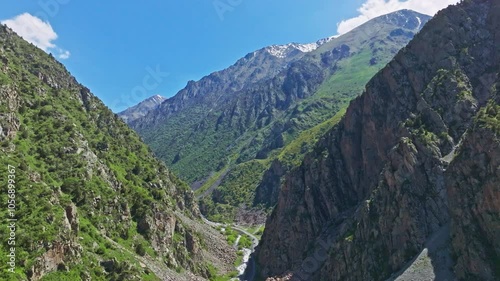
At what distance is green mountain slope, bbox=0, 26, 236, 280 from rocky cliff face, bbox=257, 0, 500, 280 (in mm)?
32123

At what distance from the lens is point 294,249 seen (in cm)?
12962

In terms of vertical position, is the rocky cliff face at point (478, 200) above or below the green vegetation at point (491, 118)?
below

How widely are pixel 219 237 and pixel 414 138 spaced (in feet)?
302

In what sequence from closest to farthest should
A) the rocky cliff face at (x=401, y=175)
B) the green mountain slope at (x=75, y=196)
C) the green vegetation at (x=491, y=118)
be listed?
the green mountain slope at (x=75, y=196), the green vegetation at (x=491, y=118), the rocky cliff face at (x=401, y=175)

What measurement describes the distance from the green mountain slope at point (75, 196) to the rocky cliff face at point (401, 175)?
32123mm

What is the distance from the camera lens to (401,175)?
9219 cm

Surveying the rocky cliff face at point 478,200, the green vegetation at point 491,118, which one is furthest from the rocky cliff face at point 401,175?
the green vegetation at point 491,118

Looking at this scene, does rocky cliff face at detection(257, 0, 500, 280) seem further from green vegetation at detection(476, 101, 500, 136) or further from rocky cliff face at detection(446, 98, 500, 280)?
green vegetation at detection(476, 101, 500, 136)

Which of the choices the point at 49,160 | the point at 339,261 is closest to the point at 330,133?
the point at 339,261

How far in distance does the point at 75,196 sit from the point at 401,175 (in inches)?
2768

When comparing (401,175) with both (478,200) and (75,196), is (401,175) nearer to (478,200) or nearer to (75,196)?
(478,200)

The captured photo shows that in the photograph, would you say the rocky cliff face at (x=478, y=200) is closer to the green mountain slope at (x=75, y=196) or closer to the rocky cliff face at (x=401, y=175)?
the rocky cliff face at (x=401, y=175)

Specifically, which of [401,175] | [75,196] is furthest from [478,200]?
[75,196]

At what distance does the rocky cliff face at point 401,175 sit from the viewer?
8119cm
